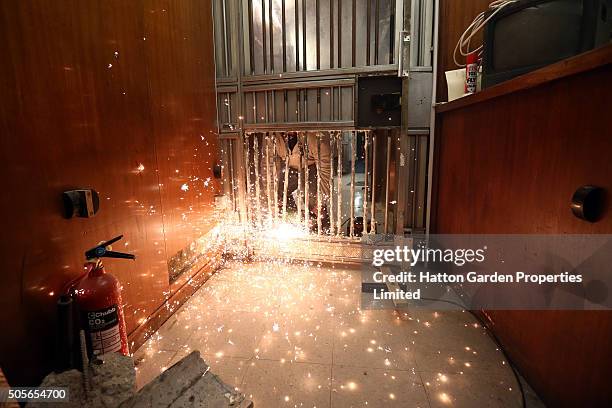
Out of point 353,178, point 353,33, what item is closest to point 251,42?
point 353,33

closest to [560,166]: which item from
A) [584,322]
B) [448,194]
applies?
[584,322]

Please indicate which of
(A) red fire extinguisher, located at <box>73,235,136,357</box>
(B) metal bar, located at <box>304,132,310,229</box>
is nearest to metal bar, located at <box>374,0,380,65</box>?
(B) metal bar, located at <box>304,132,310,229</box>

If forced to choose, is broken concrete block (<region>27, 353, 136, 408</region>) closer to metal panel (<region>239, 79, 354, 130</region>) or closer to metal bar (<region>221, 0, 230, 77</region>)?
metal panel (<region>239, 79, 354, 130</region>)

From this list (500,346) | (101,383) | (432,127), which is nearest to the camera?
(101,383)

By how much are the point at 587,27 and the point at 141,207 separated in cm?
205

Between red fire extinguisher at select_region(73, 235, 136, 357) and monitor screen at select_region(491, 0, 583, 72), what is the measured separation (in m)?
1.91

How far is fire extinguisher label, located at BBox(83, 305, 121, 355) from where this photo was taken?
1106 mm

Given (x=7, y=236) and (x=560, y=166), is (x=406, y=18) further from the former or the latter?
(x=7, y=236)

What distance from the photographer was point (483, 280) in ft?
5.32

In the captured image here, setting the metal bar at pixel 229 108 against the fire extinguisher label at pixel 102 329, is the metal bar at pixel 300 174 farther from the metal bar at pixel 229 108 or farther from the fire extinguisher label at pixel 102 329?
the fire extinguisher label at pixel 102 329

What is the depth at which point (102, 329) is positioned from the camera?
1.12m

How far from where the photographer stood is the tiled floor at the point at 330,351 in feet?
4.03

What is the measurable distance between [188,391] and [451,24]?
8.33 ft

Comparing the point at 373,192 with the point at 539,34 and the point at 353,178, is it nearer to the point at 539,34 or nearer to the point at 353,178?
the point at 353,178
